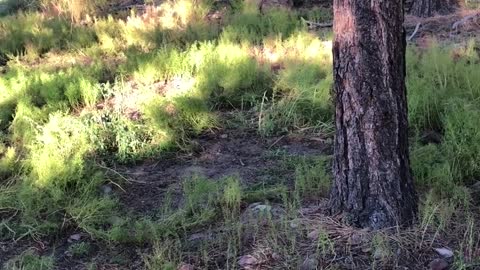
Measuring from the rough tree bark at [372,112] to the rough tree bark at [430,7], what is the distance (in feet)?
21.8

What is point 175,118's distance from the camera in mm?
5320

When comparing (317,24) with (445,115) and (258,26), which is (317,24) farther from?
(445,115)

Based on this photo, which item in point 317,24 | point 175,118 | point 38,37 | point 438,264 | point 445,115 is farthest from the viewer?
point 317,24

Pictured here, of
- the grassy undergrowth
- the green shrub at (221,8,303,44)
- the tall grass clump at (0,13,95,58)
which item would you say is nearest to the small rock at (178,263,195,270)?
the grassy undergrowth

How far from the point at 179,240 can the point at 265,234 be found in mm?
528

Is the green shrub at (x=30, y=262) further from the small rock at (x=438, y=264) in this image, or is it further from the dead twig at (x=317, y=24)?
the dead twig at (x=317, y=24)

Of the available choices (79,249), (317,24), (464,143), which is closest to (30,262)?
(79,249)

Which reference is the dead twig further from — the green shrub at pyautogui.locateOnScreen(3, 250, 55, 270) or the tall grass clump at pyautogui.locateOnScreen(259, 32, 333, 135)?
the green shrub at pyautogui.locateOnScreen(3, 250, 55, 270)

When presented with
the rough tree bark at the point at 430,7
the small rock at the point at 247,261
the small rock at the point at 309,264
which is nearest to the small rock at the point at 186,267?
the small rock at the point at 247,261

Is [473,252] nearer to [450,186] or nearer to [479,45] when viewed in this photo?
[450,186]

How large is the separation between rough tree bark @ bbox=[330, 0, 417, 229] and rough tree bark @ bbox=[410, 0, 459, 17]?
6.65 meters

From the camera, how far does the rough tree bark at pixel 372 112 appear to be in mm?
3248

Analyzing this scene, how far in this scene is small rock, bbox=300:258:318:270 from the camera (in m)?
3.18

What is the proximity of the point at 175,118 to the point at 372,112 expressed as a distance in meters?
2.45
